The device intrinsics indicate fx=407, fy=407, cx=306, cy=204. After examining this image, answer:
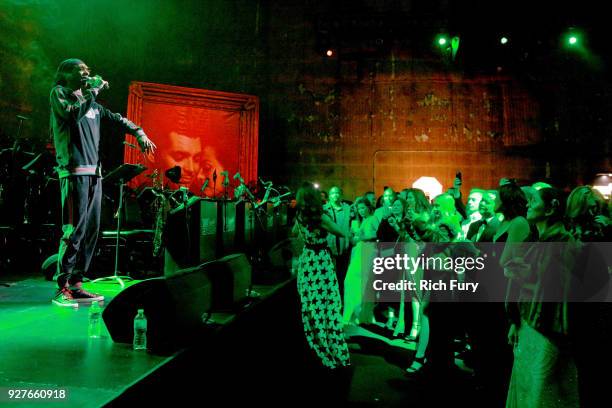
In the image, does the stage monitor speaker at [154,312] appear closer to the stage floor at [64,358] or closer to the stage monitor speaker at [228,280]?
the stage floor at [64,358]

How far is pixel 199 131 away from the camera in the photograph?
10.7 metres

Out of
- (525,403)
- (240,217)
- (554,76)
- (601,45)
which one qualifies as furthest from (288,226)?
(601,45)

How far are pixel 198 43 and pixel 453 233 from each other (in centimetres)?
1082

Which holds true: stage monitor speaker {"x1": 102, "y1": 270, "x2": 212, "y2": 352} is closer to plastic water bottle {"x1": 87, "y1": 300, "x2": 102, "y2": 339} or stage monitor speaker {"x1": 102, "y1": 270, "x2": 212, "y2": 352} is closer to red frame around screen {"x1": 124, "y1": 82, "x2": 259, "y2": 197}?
plastic water bottle {"x1": 87, "y1": 300, "x2": 102, "y2": 339}

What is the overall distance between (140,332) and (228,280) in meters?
1.16

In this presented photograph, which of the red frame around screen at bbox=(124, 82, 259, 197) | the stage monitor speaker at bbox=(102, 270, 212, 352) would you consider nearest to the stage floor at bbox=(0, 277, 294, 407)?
the stage monitor speaker at bbox=(102, 270, 212, 352)

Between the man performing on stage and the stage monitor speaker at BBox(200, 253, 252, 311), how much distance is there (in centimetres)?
102

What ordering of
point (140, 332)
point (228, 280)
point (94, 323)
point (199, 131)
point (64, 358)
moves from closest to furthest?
point (64, 358) → point (140, 332) → point (94, 323) → point (228, 280) → point (199, 131)

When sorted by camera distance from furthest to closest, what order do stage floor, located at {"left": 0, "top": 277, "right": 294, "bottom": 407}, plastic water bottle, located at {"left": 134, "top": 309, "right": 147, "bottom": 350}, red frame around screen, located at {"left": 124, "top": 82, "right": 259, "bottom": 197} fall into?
red frame around screen, located at {"left": 124, "top": 82, "right": 259, "bottom": 197}, plastic water bottle, located at {"left": 134, "top": 309, "right": 147, "bottom": 350}, stage floor, located at {"left": 0, "top": 277, "right": 294, "bottom": 407}

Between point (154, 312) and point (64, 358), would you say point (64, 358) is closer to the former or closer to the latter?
point (64, 358)

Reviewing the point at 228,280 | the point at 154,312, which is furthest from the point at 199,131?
the point at 154,312

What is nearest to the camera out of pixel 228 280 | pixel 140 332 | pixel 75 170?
pixel 140 332

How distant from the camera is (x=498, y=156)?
38.2 feet

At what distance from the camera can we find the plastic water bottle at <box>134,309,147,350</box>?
254 cm
